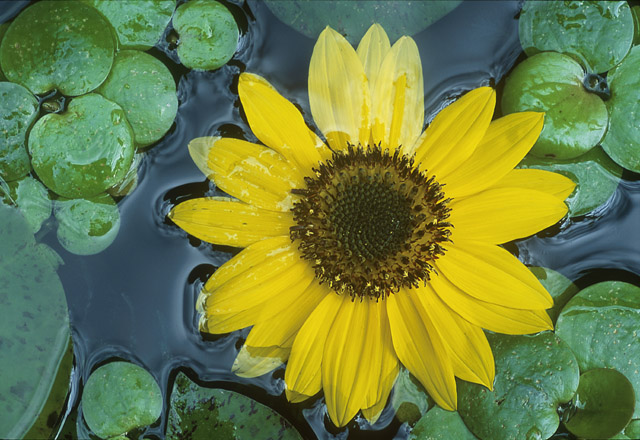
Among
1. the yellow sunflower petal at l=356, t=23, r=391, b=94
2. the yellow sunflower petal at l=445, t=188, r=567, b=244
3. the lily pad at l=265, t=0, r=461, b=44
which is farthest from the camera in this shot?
the lily pad at l=265, t=0, r=461, b=44

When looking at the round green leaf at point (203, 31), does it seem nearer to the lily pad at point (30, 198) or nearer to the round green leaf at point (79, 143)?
the round green leaf at point (79, 143)

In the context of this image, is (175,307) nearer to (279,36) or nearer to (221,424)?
(221,424)

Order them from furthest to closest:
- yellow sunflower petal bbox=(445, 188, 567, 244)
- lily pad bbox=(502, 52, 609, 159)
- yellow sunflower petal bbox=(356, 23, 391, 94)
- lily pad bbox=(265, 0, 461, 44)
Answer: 1. lily pad bbox=(265, 0, 461, 44)
2. lily pad bbox=(502, 52, 609, 159)
3. yellow sunflower petal bbox=(356, 23, 391, 94)
4. yellow sunflower petal bbox=(445, 188, 567, 244)

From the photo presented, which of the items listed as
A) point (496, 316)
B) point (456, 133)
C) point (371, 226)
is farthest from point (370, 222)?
point (496, 316)

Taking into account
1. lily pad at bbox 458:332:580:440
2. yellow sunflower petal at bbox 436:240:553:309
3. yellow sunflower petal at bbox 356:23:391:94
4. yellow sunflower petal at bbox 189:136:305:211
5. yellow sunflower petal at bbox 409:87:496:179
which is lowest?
lily pad at bbox 458:332:580:440

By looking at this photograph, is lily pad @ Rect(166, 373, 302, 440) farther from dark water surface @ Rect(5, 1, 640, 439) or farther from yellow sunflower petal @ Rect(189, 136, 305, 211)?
yellow sunflower petal @ Rect(189, 136, 305, 211)

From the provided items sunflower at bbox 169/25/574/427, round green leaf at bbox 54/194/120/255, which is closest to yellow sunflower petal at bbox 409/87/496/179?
sunflower at bbox 169/25/574/427

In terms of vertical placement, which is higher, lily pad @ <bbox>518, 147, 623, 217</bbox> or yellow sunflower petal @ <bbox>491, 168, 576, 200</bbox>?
yellow sunflower petal @ <bbox>491, 168, 576, 200</bbox>

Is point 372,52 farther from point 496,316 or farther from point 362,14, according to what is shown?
point 496,316
